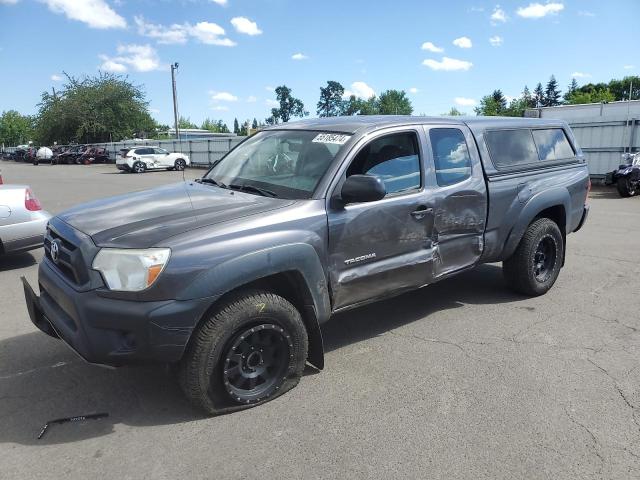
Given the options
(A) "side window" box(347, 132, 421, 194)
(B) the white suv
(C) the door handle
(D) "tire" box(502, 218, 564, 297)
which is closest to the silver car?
(A) "side window" box(347, 132, 421, 194)

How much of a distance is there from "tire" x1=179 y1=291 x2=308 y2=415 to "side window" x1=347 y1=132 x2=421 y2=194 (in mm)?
1157

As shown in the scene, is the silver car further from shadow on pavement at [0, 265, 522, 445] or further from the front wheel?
the front wheel

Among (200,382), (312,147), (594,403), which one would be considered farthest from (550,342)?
(200,382)

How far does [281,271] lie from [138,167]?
1198 inches

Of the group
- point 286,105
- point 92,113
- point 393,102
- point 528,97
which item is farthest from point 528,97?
point 92,113

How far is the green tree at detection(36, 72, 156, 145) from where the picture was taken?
58344 mm

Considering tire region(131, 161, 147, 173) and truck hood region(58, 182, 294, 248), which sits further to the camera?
tire region(131, 161, 147, 173)

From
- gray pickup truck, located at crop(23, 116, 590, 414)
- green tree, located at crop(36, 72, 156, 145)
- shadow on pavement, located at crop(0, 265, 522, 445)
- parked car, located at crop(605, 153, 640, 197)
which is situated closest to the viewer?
gray pickup truck, located at crop(23, 116, 590, 414)

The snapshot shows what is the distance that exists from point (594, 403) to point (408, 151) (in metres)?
2.18

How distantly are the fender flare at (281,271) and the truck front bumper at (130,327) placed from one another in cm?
9

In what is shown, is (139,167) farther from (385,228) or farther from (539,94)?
(539,94)

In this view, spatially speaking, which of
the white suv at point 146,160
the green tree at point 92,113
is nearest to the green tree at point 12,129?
the green tree at point 92,113

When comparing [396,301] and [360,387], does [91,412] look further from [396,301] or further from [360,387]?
[396,301]

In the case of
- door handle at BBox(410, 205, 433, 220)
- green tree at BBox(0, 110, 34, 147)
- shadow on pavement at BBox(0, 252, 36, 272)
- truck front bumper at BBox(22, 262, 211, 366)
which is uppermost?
green tree at BBox(0, 110, 34, 147)
